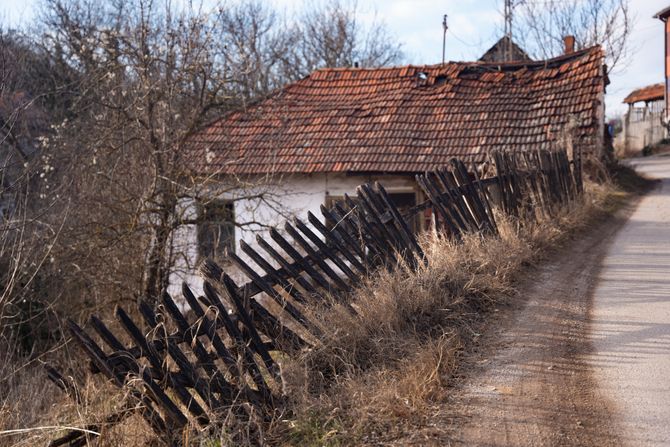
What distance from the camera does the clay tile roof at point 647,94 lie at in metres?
41.9

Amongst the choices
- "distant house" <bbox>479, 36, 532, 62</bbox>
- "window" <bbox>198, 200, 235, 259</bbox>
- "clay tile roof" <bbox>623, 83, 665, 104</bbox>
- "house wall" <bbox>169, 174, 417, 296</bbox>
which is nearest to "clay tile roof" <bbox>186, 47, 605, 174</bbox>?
"house wall" <bbox>169, 174, 417, 296</bbox>

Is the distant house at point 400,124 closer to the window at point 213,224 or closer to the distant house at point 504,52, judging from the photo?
the window at point 213,224

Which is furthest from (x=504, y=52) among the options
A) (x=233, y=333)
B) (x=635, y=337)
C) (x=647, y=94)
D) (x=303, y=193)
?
(x=233, y=333)

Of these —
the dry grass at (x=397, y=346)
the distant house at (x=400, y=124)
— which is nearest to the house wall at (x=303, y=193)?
the distant house at (x=400, y=124)

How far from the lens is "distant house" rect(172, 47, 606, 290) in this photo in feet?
48.9

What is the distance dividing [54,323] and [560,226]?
8.05 m

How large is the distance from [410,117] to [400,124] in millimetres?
429

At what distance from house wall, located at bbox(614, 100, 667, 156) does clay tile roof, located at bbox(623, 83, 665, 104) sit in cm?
419

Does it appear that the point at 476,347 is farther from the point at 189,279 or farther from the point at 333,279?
the point at 189,279

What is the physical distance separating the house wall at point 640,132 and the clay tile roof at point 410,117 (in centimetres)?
1811

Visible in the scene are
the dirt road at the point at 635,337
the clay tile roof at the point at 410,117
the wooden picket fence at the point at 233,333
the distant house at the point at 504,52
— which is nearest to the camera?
the dirt road at the point at 635,337

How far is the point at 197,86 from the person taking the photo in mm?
11219

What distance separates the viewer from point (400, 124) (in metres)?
15.9

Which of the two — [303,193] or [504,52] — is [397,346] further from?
[504,52]
